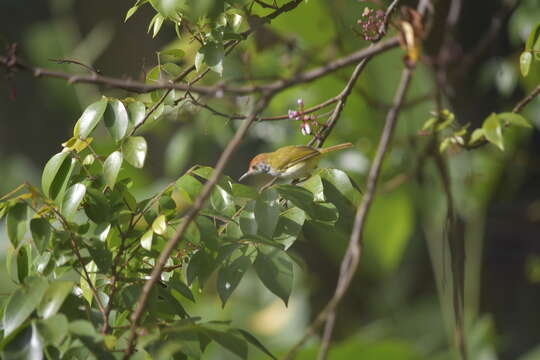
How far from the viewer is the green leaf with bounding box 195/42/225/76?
72 centimetres

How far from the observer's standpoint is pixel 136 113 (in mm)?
716

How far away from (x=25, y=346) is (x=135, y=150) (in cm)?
21

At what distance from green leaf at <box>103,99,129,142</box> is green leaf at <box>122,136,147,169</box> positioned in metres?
0.01

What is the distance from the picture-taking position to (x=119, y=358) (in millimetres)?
606

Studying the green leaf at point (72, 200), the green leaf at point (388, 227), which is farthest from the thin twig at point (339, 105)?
the green leaf at point (388, 227)

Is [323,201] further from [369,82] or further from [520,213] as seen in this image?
[520,213]

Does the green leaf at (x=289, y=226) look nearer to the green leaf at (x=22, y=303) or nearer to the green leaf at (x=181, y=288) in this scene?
the green leaf at (x=181, y=288)

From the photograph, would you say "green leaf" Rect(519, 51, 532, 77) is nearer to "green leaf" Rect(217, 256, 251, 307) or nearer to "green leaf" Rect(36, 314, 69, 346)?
"green leaf" Rect(217, 256, 251, 307)

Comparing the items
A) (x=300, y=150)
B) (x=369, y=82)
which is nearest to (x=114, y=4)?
(x=369, y=82)

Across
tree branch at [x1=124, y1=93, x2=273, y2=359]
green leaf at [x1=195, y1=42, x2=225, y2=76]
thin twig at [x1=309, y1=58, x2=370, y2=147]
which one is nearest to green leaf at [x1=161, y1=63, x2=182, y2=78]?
green leaf at [x1=195, y1=42, x2=225, y2=76]

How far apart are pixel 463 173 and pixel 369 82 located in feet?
1.22

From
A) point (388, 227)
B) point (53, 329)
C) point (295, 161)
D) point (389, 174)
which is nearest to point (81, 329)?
point (53, 329)

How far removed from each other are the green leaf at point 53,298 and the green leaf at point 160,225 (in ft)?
0.30

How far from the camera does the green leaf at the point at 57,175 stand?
688 mm
